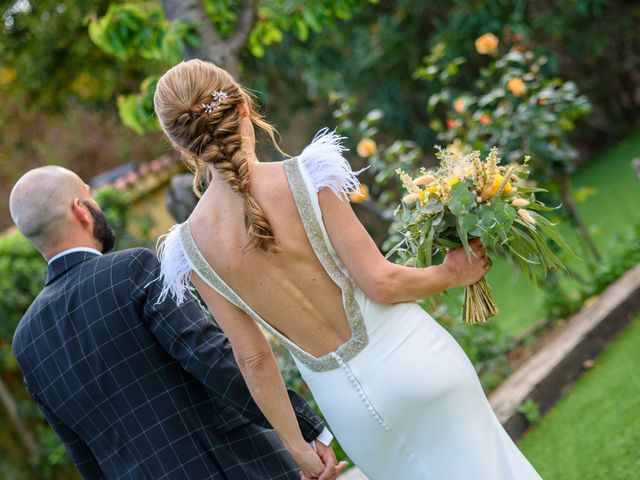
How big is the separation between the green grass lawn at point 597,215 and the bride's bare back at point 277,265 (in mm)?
3399

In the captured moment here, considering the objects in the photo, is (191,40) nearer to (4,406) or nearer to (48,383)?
(48,383)

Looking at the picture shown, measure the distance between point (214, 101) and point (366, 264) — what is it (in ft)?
1.96

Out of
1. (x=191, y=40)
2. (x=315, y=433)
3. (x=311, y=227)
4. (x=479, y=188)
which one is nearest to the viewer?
(x=311, y=227)

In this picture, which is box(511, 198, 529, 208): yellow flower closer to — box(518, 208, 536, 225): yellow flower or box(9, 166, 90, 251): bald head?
box(518, 208, 536, 225): yellow flower

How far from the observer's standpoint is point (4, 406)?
29.6ft

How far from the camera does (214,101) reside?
7.91ft

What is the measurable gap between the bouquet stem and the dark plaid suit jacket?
2.04 ft

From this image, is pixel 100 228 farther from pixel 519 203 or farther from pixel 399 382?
pixel 519 203

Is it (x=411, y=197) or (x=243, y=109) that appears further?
(x=411, y=197)

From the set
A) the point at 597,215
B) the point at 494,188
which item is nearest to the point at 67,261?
the point at 494,188

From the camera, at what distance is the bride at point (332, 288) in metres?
2.43

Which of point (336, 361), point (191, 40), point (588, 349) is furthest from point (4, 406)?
point (336, 361)

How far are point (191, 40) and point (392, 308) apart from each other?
3.22m

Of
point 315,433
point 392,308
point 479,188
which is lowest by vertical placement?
point 315,433
